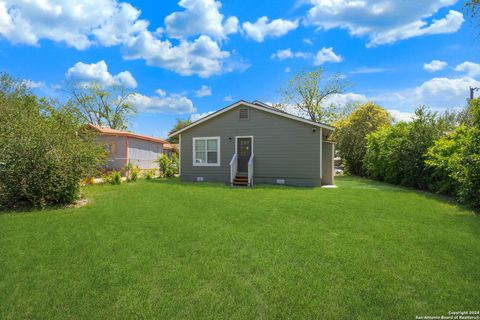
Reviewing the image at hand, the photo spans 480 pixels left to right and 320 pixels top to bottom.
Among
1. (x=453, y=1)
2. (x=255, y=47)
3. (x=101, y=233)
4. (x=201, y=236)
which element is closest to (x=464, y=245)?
(x=201, y=236)

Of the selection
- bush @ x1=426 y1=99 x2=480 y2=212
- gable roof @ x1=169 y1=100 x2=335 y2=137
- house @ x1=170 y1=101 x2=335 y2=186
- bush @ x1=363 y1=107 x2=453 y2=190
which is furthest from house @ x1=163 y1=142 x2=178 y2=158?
bush @ x1=426 y1=99 x2=480 y2=212

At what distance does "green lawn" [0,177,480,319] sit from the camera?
254 cm

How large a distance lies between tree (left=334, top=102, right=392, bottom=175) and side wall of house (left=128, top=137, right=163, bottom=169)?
1486 centimetres

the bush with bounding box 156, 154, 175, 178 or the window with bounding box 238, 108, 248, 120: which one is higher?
the window with bounding box 238, 108, 248, 120

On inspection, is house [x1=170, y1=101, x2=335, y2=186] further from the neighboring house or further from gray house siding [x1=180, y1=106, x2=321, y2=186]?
the neighboring house

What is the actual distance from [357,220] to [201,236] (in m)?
3.37

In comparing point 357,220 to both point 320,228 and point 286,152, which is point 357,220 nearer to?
point 320,228

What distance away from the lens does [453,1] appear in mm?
7242

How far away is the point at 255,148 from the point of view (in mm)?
12320

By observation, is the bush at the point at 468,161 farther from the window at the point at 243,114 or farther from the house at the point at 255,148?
the window at the point at 243,114

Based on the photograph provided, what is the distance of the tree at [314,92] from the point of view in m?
28.6

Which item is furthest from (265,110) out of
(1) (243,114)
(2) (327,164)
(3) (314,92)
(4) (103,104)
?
(4) (103,104)

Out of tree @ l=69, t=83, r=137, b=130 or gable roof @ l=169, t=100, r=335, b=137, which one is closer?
gable roof @ l=169, t=100, r=335, b=137

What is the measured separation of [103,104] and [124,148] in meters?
19.9
